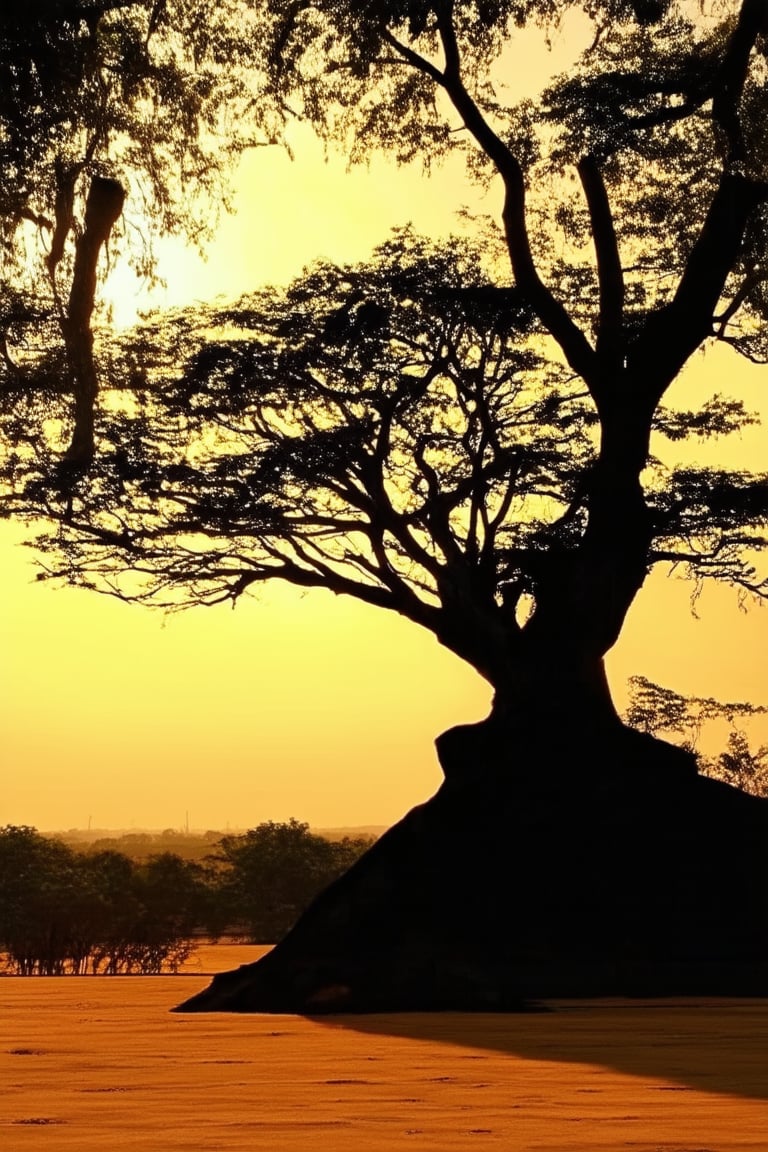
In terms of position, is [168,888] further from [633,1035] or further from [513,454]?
[633,1035]

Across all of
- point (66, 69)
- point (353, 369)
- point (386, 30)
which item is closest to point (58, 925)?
point (353, 369)

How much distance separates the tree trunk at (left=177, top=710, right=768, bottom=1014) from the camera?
14.6 m

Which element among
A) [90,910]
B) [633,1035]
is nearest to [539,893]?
[633,1035]

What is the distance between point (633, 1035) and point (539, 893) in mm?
4900

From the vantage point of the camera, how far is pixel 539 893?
619 inches

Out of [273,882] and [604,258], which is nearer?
[604,258]

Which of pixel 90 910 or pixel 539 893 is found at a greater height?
pixel 90 910

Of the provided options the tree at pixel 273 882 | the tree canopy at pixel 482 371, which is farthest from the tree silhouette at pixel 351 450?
the tree at pixel 273 882

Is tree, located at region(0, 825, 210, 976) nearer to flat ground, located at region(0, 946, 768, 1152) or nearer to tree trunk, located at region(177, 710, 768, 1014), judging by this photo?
tree trunk, located at region(177, 710, 768, 1014)

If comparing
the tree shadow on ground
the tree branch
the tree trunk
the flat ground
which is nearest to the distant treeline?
the tree trunk

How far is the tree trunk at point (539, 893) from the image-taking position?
575 inches

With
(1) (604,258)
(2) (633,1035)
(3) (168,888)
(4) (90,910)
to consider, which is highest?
(1) (604,258)

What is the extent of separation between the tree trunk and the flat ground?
1.14 m

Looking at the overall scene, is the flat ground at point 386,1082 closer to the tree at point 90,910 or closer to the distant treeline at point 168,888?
the tree at point 90,910
